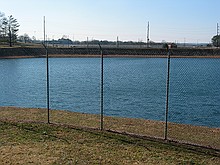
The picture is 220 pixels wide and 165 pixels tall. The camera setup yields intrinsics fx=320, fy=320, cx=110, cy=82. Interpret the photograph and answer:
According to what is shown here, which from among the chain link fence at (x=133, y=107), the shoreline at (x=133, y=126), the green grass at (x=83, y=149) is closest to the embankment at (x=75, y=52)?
the chain link fence at (x=133, y=107)

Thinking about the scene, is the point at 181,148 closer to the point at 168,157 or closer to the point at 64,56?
the point at 168,157

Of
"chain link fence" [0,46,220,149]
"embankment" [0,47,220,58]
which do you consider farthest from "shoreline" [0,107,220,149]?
"embankment" [0,47,220,58]

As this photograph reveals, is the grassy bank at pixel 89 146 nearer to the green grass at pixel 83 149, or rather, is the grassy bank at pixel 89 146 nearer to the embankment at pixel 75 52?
the green grass at pixel 83 149

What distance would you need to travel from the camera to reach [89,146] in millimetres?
7828

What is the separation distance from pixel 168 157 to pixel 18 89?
19.1 m

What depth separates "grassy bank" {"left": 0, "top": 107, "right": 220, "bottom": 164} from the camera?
6898 millimetres

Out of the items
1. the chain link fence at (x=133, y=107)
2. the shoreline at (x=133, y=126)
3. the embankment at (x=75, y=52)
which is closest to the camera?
the shoreline at (x=133, y=126)

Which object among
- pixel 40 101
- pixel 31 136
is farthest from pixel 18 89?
pixel 31 136

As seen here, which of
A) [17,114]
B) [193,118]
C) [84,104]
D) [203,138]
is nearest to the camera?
[203,138]

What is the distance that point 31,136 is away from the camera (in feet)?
28.3

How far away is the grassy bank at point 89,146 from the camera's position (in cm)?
690

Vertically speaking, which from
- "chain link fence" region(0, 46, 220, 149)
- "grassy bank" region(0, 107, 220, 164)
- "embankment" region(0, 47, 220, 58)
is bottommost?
"chain link fence" region(0, 46, 220, 149)

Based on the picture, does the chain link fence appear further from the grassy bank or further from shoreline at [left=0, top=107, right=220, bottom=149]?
the grassy bank

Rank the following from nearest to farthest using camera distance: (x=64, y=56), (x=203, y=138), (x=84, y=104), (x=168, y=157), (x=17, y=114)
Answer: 1. (x=168, y=157)
2. (x=203, y=138)
3. (x=17, y=114)
4. (x=84, y=104)
5. (x=64, y=56)
